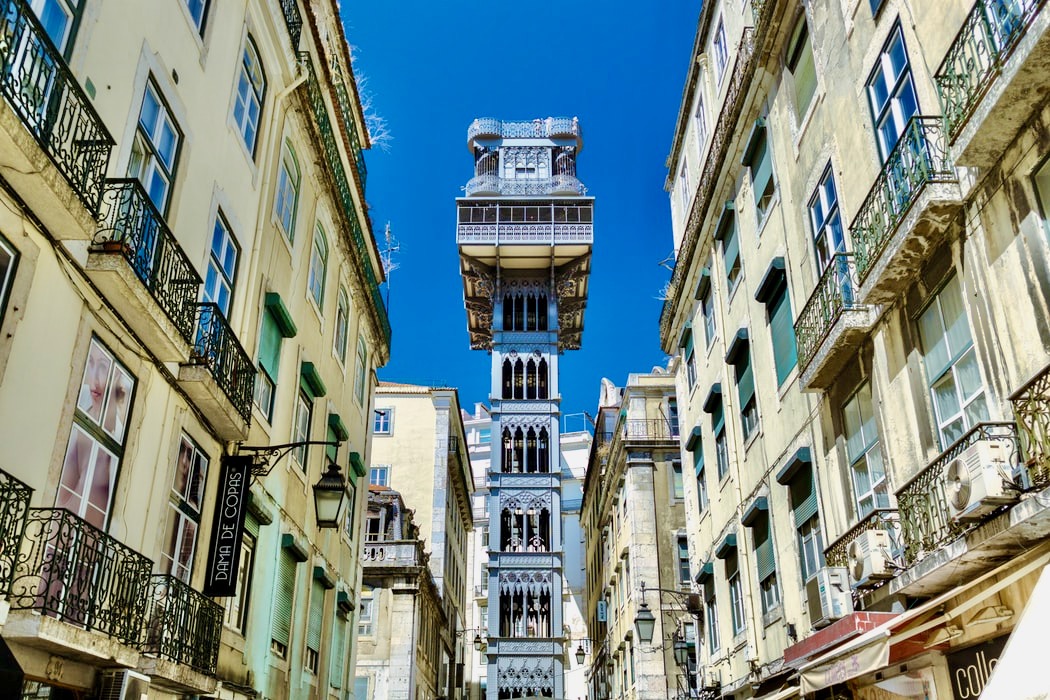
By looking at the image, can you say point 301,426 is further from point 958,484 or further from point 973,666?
point 958,484

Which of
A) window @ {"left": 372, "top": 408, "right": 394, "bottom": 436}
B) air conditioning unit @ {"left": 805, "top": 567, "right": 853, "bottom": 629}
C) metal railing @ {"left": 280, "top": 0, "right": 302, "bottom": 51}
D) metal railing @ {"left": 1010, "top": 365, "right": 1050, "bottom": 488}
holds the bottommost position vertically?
air conditioning unit @ {"left": 805, "top": 567, "right": 853, "bottom": 629}

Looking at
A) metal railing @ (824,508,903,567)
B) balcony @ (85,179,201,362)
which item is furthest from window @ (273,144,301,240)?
metal railing @ (824,508,903,567)

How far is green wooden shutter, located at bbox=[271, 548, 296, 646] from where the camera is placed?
14.4 metres

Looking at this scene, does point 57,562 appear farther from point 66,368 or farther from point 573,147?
point 573,147

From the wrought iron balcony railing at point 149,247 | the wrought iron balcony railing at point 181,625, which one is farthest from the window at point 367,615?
the wrought iron balcony railing at point 149,247

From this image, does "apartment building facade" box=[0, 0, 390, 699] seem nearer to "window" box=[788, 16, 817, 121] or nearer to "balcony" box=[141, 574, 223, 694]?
"balcony" box=[141, 574, 223, 694]

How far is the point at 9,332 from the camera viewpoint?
7.17 meters

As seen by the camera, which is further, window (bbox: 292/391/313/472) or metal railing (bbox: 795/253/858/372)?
window (bbox: 292/391/313/472)

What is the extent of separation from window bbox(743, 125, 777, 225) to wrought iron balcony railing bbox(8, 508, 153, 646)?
37.1ft

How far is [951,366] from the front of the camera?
888cm

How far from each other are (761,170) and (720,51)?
16.3ft

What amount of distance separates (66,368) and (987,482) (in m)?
7.63

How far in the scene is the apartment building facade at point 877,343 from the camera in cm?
725

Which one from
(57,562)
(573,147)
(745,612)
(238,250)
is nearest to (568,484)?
(573,147)
